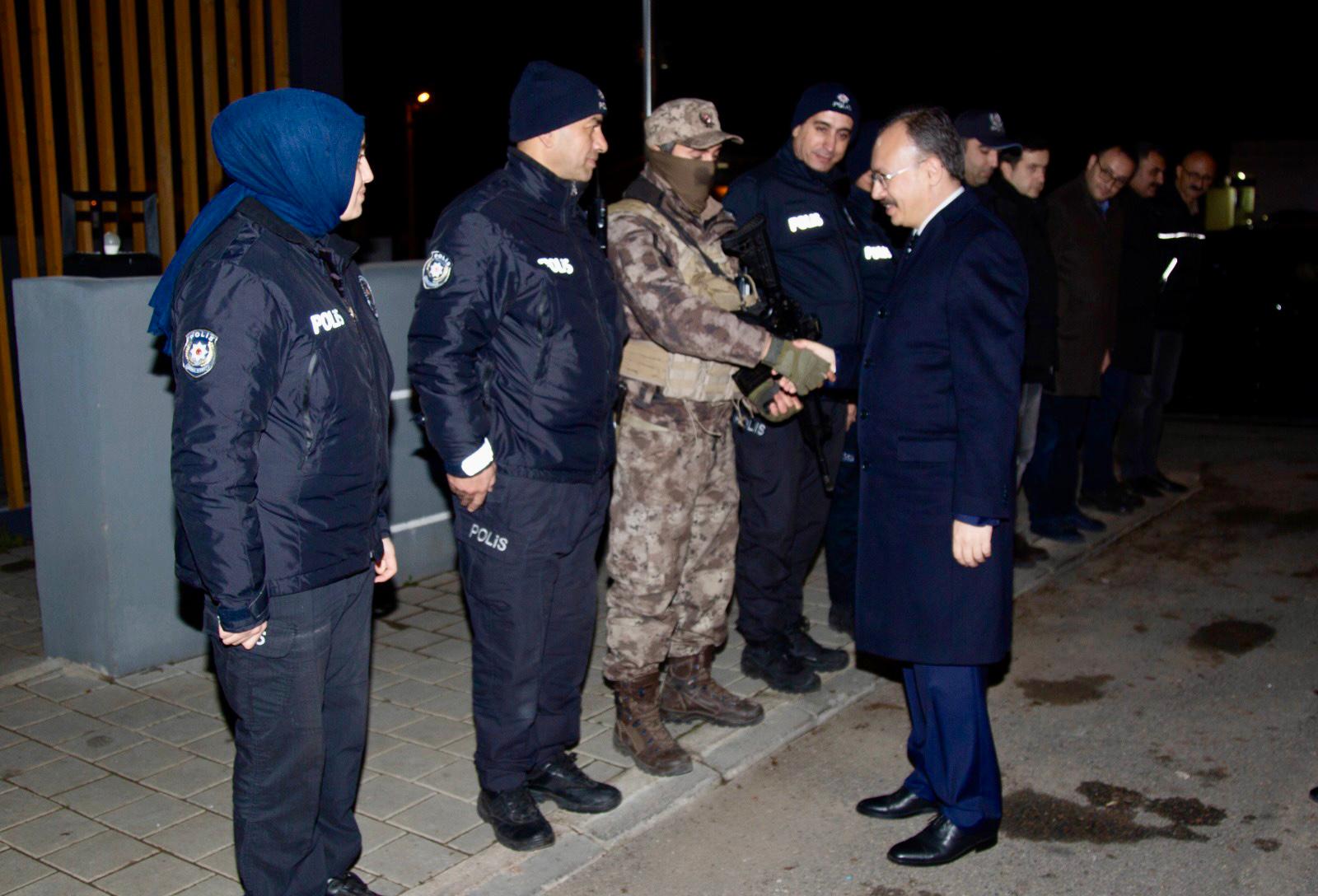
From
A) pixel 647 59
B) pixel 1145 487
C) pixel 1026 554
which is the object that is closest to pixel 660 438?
pixel 647 59

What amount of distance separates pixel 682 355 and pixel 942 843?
183 centimetres

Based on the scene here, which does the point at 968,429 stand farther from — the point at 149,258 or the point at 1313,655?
the point at 149,258

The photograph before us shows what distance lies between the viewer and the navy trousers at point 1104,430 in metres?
8.22

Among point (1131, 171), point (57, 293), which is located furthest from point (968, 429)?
point (1131, 171)

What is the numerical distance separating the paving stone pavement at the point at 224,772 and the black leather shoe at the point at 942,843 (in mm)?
814

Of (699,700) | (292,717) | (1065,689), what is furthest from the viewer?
(1065,689)

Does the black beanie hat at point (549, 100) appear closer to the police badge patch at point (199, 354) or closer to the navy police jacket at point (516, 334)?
the navy police jacket at point (516, 334)

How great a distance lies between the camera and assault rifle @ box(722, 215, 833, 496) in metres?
4.57

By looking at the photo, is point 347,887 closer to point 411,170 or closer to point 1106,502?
point 1106,502

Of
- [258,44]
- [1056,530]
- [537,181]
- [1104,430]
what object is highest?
[258,44]

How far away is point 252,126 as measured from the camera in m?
3.01

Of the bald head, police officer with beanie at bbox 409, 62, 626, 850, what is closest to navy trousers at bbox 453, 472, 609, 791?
police officer with beanie at bbox 409, 62, 626, 850

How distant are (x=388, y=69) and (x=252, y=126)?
3044cm

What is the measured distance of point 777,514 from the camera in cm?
513
